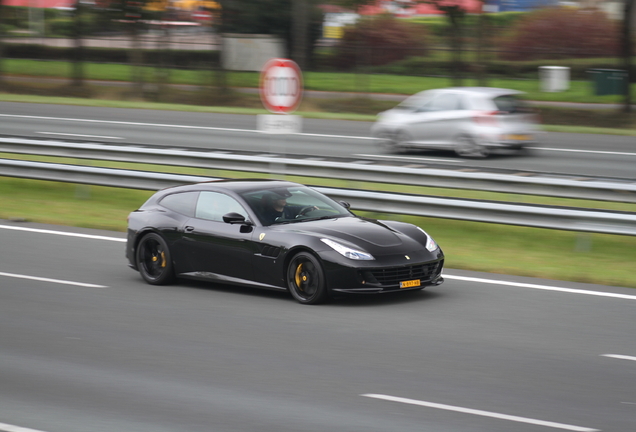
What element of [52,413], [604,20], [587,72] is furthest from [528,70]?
[52,413]

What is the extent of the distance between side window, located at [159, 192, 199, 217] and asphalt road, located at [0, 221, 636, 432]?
852mm

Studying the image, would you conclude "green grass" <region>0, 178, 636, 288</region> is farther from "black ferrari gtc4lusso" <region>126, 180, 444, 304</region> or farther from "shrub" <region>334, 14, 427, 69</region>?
"shrub" <region>334, 14, 427, 69</region>

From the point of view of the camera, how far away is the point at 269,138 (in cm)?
2495

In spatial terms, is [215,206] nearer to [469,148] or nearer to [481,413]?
[481,413]

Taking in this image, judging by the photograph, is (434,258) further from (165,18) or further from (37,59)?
(37,59)

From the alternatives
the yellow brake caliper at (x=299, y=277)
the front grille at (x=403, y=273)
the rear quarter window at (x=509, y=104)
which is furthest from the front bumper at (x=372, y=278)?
the rear quarter window at (x=509, y=104)

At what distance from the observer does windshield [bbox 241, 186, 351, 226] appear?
9941 millimetres

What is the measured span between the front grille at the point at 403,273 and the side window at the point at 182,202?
247cm

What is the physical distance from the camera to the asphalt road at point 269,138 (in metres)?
20.7

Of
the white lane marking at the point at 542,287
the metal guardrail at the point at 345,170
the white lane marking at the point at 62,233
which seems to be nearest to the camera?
the white lane marking at the point at 542,287

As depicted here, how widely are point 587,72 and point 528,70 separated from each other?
7.49ft

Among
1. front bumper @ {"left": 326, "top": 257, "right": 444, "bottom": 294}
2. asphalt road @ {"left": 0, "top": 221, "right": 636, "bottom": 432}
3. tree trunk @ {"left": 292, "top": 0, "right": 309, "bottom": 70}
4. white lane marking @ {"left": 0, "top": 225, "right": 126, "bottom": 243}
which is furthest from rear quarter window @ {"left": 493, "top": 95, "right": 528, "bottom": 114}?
tree trunk @ {"left": 292, "top": 0, "right": 309, "bottom": 70}

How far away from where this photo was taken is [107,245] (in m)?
12.9

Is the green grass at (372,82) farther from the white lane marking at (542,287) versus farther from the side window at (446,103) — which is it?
the white lane marking at (542,287)
